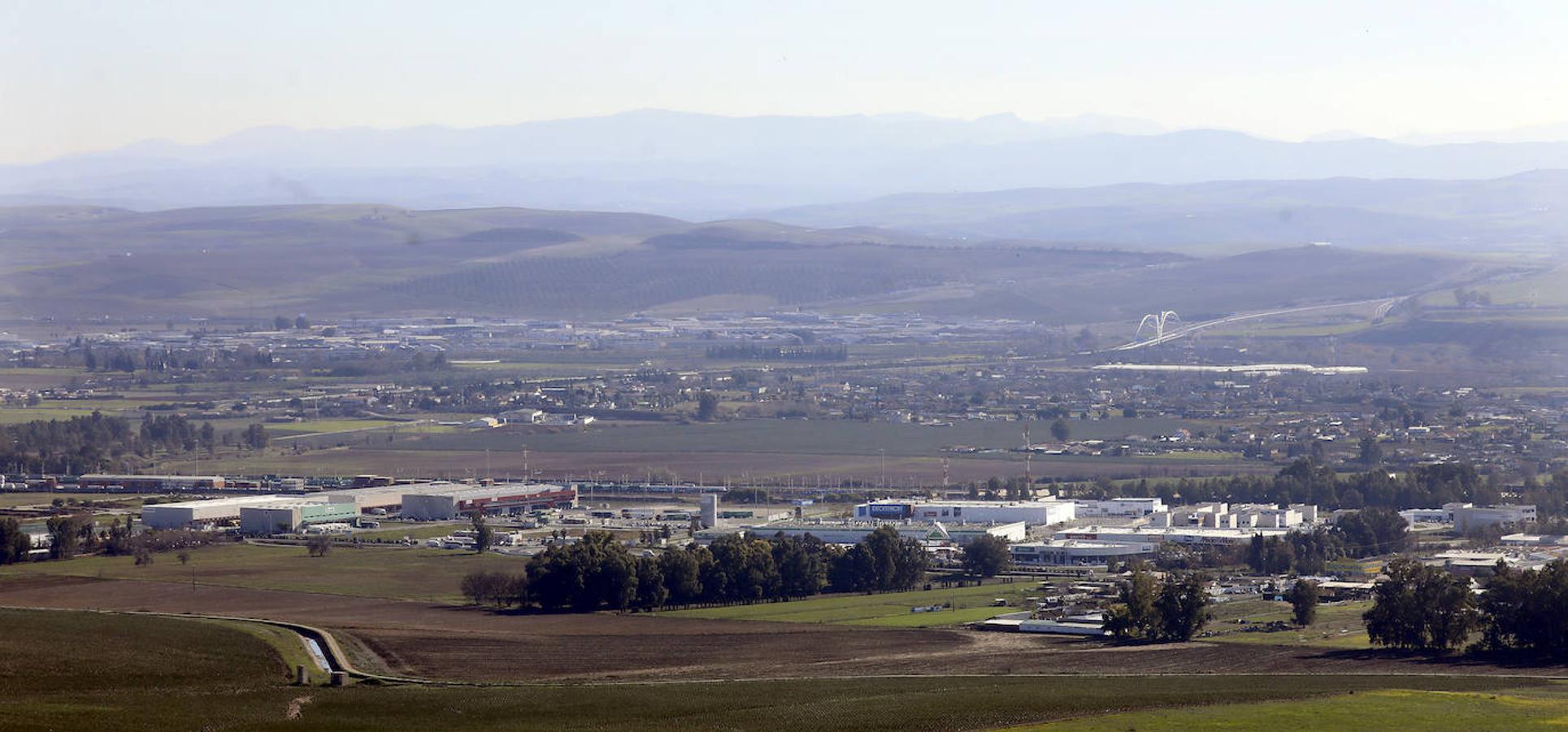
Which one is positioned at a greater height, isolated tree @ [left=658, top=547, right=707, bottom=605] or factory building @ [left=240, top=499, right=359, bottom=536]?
factory building @ [left=240, top=499, right=359, bottom=536]

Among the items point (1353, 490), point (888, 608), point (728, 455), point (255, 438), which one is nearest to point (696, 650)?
point (888, 608)

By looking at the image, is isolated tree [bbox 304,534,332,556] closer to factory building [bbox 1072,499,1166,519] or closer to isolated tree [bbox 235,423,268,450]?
factory building [bbox 1072,499,1166,519]

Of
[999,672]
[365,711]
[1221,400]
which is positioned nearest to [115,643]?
[365,711]

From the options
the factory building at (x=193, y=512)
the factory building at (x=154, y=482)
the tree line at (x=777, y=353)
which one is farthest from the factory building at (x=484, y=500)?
the tree line at (x=777, y=353)

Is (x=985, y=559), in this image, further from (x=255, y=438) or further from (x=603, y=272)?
(x=603, y=272)

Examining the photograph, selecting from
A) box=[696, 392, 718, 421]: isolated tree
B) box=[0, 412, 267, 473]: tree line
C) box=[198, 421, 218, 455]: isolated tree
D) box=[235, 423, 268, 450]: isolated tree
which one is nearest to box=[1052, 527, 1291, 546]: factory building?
box=[0, 412, 267, 473]: tree line

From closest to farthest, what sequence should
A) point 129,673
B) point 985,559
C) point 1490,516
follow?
point 129,673, point 985,559, point 1490,516

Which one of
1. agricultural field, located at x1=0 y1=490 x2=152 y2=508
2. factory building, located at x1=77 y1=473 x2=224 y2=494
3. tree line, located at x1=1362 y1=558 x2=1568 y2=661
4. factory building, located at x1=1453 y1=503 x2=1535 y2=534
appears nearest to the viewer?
tree line, located at x1=1362 y1=558 x2=1568 y2=661
